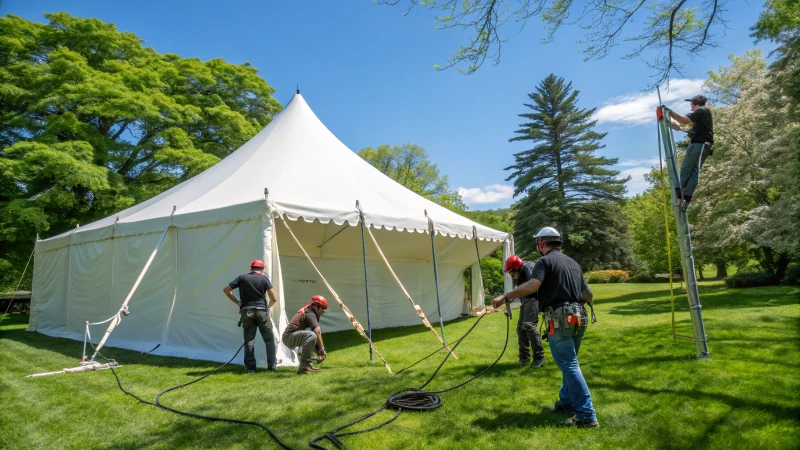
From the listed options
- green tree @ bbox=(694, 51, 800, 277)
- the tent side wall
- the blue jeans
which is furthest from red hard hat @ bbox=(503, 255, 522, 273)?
green tree @ bbox=(694, 51, 800, 277)

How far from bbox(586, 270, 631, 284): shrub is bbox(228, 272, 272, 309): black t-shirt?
23.9m

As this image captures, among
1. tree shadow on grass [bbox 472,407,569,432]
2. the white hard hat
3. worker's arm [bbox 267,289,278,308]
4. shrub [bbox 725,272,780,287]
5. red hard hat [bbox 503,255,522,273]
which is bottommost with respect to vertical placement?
tree shadow on grass [bbox 472,407,569,432]

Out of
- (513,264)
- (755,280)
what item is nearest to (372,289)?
(513,264)

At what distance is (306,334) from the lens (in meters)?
5.62

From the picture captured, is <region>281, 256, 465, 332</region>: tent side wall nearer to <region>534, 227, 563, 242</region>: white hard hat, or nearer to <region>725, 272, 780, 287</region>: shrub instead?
<region>534, 227, 563, 242</region>: white hard hat

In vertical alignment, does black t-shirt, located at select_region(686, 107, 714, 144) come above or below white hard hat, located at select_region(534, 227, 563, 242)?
above

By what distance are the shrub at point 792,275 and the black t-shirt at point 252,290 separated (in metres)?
18.4

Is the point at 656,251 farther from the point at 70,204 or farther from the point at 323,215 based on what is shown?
the point at 70,204

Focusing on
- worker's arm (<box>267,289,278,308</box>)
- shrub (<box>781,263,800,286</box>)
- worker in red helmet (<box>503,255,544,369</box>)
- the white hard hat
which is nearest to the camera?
the white hard hat

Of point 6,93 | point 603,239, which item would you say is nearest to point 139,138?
point 6,93

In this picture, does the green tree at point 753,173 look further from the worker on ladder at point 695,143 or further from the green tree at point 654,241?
the worker on ladder at point 695,143

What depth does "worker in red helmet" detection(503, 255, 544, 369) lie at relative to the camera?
17.8 ft

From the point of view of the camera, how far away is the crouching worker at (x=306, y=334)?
18.3ft

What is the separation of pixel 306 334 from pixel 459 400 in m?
2.27
